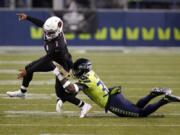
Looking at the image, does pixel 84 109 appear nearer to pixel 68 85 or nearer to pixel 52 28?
pixel 68 85

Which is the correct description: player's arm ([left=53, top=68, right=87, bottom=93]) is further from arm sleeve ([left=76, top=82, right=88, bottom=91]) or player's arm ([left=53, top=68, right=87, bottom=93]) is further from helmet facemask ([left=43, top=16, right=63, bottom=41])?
helmet facemask ([left=43, top=16, right=63, bottom=41])

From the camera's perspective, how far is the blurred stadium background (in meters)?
11.0

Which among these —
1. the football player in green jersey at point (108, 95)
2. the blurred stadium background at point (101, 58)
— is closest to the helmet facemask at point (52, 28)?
the football player in green jersey at point (108, 95)

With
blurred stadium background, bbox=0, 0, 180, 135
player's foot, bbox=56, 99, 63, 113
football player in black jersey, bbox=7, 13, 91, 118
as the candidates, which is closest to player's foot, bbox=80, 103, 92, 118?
football player in black jersey, bbox=7, 13, 91, 118

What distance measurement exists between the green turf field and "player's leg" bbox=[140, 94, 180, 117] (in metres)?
0.14

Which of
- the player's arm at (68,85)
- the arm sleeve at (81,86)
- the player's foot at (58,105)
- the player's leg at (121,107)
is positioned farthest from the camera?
the player's foot at (58,105)

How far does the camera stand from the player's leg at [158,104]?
1143cm

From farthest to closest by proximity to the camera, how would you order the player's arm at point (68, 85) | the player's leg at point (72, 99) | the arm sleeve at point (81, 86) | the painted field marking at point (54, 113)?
1. the painted field marking at point (54, 113)
2. the player's leg at point (72, 99)
3. the arm sleeve at point (81, 86)
4. the player's arm at point (68, 85)

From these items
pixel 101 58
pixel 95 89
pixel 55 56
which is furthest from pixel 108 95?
pixel 101 58

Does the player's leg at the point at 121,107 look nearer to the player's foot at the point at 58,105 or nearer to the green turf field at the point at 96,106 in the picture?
the green turf field at the point at 96,106

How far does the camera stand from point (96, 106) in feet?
43.7

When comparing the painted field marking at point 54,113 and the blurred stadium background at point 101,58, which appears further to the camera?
the painted field marking at point 54,113

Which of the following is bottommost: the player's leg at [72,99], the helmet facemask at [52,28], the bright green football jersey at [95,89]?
the player's leg at [72,99]

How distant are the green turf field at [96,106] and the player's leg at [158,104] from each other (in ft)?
0.44
